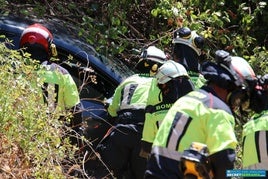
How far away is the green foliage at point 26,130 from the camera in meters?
4.79

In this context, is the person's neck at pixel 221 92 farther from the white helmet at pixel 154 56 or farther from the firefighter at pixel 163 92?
the white helmet at pixel 154 56

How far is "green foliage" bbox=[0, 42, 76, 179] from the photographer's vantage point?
4.79 metres

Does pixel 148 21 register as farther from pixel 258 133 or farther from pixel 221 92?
pixel 221 92

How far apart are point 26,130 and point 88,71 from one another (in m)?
1.72

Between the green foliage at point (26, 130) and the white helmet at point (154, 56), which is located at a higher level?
the white helmet at point (154, 56)

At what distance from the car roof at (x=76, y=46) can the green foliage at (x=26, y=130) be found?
63.4 inches

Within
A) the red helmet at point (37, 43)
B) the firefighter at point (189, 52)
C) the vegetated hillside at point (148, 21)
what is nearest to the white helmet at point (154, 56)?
the firefighter at point (189, 52)

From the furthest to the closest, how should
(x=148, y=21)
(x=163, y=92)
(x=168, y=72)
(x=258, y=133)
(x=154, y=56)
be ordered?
(x=148, y=21)
(x=154, y=56)
(x=163, y=92)
(x=168, y=72)
(x=258, y=133)

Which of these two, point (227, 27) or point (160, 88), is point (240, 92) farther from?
point (227, 27)

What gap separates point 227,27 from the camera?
30.2 ft

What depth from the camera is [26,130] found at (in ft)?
16.2

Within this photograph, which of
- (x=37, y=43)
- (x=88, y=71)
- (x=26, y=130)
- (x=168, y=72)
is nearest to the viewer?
(x=26, y=130)

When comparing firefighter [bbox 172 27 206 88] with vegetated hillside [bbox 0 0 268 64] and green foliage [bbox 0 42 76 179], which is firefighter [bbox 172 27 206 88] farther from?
vegetated hillside [bbox 0 0 268 64]

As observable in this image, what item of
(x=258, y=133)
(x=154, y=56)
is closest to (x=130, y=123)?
(x=154, y=56)
